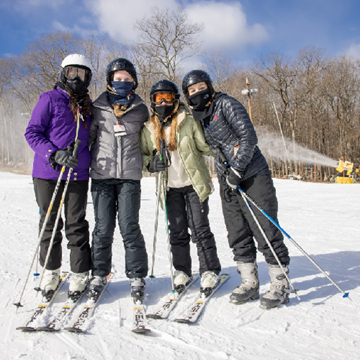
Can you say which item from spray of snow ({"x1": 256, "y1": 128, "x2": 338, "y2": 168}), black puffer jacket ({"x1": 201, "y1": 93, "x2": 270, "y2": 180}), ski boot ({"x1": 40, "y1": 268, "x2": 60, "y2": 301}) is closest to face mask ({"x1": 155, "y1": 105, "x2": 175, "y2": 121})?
black puffer jacket ({"x1": 201, "y1": 93, "x2": 270, "y2": 180})

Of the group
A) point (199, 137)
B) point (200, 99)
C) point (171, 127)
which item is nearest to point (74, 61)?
point (171, 127)

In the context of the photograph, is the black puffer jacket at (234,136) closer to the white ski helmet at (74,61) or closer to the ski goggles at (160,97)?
the ski goggles at (160,97)

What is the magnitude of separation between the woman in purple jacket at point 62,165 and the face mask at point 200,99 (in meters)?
0.99

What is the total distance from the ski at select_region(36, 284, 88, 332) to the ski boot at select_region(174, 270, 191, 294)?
34.0 inches

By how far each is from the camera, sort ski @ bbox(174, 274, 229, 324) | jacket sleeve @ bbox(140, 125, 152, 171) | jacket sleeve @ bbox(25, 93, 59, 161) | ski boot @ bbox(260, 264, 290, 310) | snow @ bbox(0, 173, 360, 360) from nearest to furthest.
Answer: snow @ bbox(0, 173, 360, 360)
ski @ bbox(174, 274, 229, 324)
ski boot @ bbox(260, 264, 290, 310)
jacket sleeve @ bbox(25, 93, 59, 161)
jacket sleeve @ bbox(140, 125, 152, 171)

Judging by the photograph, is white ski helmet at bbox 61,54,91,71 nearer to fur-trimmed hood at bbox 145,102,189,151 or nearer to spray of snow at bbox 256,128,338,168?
fur-trimmed hood at bbox 145,102,189,151

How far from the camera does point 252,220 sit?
2660mm

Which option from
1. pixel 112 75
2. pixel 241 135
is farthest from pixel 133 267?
pixel 112 75

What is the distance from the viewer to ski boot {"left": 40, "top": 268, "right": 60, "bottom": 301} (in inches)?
101

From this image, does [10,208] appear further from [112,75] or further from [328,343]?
[328,343]

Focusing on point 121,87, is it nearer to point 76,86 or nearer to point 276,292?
point 76,86

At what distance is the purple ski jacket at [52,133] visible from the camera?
2562mm

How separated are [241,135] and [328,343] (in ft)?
5.42

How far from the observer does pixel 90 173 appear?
2799 mm
